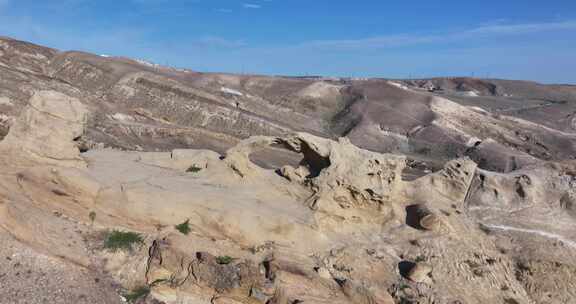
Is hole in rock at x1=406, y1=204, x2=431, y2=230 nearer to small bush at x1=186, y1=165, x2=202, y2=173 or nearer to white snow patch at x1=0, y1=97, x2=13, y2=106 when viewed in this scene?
small bush at x1=186, y1=165, x2=202, y2=173

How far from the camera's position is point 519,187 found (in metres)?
14.4

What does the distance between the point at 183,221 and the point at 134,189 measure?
50.9 inches

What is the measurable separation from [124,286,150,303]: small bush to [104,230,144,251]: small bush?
38.6 inches

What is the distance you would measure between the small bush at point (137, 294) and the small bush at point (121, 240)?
981 mm

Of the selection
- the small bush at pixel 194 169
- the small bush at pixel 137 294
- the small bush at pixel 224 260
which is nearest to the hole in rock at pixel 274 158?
the small bush at pixel 194 169

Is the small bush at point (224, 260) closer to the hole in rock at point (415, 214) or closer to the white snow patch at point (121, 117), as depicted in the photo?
the hole in rock at point (415, 214)

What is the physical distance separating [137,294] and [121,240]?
1330mm

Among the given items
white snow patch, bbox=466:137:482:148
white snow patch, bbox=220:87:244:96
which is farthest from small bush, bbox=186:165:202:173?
white snow patch, bbox=220:87:244:96

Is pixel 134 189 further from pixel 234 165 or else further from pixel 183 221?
pixel 234 165

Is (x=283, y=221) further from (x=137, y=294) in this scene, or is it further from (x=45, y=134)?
(x=45, y=134)

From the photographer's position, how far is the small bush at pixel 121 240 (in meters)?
11.1

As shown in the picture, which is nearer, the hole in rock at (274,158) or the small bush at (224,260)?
the small bush at (224,260)

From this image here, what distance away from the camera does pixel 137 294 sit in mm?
10438

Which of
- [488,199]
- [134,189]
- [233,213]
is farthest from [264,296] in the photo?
[488,199]
